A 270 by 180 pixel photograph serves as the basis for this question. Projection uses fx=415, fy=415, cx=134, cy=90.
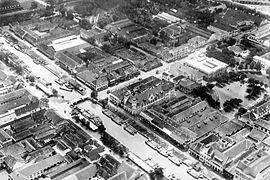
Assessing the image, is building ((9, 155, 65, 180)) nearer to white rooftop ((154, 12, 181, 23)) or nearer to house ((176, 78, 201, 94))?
house ((176, 78, 201, 94))

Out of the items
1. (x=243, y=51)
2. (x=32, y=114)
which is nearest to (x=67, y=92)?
(x=32, y=114)

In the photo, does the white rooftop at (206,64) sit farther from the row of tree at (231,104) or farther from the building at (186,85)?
the row of tree at (231,104)

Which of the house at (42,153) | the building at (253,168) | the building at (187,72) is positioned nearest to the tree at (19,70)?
the house at (42,153)

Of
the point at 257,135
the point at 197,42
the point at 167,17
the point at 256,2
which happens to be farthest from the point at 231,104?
the point at 256,2

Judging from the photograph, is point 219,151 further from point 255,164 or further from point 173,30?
point 173,30

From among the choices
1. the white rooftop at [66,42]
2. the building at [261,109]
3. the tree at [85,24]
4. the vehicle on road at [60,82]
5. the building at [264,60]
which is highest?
the building at [261,109]

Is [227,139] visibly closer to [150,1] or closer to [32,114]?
[32,114]
